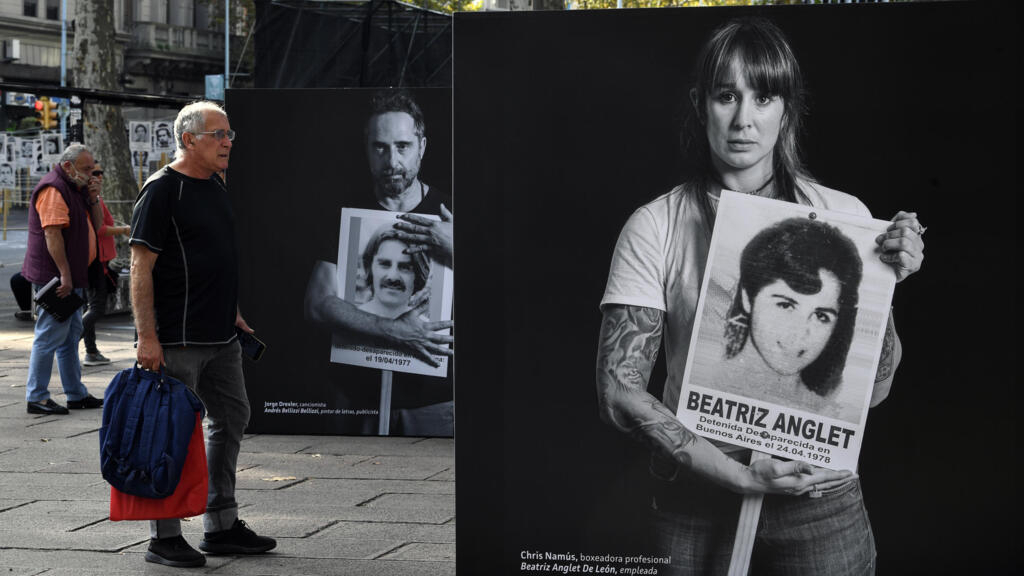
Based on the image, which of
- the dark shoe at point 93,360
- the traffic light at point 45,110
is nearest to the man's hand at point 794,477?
the dark shoe at point 93,360

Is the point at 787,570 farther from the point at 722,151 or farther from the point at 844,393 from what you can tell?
the point at 722,151

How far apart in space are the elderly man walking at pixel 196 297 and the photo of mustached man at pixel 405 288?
2.45 m

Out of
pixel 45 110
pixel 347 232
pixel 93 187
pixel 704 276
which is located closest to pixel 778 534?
pixel 704 276

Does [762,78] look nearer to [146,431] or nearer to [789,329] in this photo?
[789,329]

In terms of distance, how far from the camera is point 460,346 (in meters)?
3.57

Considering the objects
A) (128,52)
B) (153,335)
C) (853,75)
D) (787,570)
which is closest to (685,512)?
(787,570)

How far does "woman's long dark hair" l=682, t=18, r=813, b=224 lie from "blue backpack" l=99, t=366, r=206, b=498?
7.40 ft

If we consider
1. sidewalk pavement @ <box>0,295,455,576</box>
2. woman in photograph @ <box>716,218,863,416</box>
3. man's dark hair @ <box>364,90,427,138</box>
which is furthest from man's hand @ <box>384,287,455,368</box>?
woman in photograph @ <box>716,218,863,416</box>

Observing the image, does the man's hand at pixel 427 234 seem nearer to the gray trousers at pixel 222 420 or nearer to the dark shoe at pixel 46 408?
the gray trousers at pixel 222 420

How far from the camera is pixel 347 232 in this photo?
24.7ft

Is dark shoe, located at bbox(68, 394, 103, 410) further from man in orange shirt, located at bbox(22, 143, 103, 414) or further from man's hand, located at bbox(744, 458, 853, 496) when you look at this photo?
man's hand, located at bbox(744, 458, 853, 496)

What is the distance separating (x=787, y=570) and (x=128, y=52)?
5182 centimetres

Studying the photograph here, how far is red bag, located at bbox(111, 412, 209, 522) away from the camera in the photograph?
15.6ft

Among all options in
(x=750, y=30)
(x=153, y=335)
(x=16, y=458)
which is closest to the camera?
(x=750, y=30)
